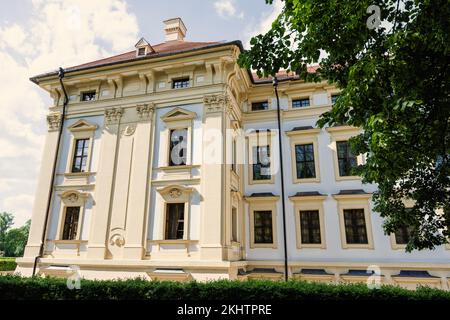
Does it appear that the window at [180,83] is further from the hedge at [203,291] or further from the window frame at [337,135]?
the hedge at [203,291]

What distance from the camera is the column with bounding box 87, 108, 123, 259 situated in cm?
1383

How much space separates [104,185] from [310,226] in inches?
425

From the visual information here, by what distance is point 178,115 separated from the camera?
588 inches

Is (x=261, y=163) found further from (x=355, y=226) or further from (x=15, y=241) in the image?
(x=15, y=241)

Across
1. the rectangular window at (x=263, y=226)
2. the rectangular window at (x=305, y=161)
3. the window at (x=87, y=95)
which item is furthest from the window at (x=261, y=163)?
the window at (x=87, y=95)

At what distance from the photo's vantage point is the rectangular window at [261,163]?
54.4ft

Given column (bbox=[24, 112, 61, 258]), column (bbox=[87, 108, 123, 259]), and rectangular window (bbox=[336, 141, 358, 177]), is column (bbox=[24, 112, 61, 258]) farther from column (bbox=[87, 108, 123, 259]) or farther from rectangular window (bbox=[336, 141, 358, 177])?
rectangular window (bbox=[336, 141, 358, 177])

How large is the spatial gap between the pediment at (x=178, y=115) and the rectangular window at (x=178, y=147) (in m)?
0.63

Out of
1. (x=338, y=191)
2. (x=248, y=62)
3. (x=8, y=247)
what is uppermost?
(x=248, y=62)

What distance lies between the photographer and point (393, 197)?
786cm

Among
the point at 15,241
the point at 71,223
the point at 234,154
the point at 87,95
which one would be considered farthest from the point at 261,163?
the point at 15,241
